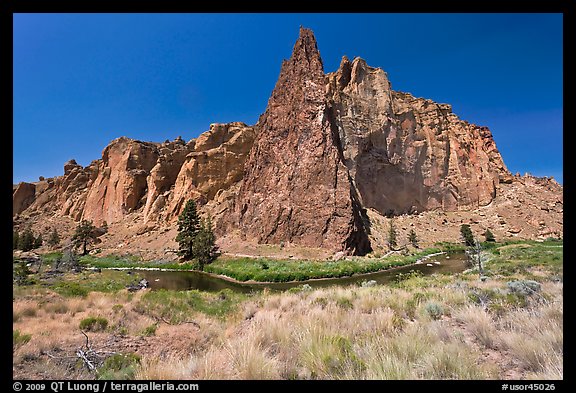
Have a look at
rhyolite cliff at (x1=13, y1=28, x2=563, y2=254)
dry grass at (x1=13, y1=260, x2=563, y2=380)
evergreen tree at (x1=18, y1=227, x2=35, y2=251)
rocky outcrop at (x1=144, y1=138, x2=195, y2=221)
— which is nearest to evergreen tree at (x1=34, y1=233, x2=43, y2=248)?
evergreen tree at (x1=18, y1=227, x2=35, y2=251)

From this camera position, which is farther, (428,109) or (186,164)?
(428,109)

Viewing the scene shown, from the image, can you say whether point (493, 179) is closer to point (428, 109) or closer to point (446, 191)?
point (446, 191)

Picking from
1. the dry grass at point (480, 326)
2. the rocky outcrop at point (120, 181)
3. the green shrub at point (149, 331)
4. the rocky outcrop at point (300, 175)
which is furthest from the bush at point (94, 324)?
the rocky outcrop at point (120, 181)

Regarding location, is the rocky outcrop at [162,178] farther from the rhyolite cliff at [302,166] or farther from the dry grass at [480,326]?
the dry grass at [480,326]

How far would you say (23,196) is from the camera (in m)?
85.0

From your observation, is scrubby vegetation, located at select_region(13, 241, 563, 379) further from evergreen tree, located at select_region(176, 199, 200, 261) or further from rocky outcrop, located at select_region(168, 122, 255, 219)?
rocky outcrop, located at select_region(168, 122, 255, 219)

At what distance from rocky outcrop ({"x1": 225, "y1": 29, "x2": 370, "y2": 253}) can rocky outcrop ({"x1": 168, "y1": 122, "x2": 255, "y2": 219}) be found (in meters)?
13.3

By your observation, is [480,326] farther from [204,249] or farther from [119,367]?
[204,249]

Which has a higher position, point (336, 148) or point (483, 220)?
point (336, 148)

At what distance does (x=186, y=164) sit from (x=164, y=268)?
33.1 m

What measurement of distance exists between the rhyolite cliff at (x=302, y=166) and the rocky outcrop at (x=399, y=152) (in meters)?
0.29

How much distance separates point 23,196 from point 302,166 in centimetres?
9403
